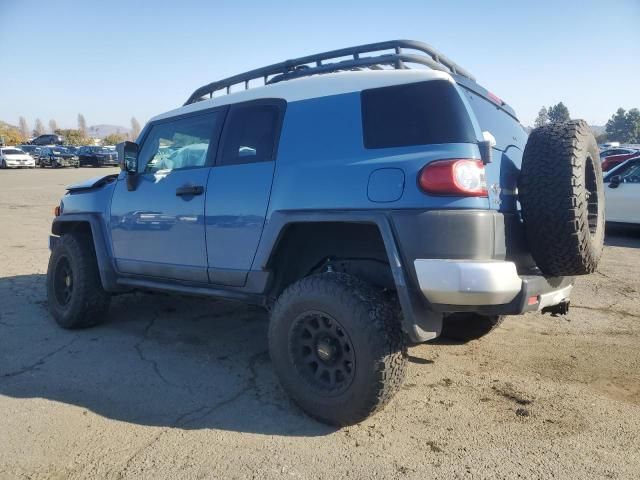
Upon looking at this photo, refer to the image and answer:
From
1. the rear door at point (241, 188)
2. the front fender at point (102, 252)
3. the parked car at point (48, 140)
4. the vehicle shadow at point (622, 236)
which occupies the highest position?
the parked car at point (48, 140)

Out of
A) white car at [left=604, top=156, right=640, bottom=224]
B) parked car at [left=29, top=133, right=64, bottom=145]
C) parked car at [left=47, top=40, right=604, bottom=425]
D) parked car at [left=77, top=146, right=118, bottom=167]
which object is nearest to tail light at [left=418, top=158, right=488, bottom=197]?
parked car at [left=47, top=40, right=604, bottom=425]

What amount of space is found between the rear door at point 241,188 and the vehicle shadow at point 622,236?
7.67 metres

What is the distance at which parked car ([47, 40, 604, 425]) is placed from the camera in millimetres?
2510

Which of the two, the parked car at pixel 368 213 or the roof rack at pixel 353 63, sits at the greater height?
the roof rack at pixel 353 63

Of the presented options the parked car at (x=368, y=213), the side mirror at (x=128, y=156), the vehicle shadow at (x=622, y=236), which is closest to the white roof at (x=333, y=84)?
the parked car at (x=368, y=213)

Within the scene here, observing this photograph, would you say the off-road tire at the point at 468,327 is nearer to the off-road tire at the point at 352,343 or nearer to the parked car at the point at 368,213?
the parked car at the point at 368,213

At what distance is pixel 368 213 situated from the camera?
8.70ft

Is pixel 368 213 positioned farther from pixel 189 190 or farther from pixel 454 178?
pixel 189 190

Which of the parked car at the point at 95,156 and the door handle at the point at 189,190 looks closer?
the door handle at the point at 189,190

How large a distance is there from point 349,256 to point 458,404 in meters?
1.14

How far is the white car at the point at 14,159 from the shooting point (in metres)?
34.3

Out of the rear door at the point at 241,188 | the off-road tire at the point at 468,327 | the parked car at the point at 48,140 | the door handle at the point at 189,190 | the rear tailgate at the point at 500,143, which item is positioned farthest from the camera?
the parked car at the point at 48,140

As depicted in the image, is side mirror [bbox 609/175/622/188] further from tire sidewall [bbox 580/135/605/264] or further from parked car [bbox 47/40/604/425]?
tire sidewall [bbox 580/135/605/264]

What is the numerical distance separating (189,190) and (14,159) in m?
37.6
